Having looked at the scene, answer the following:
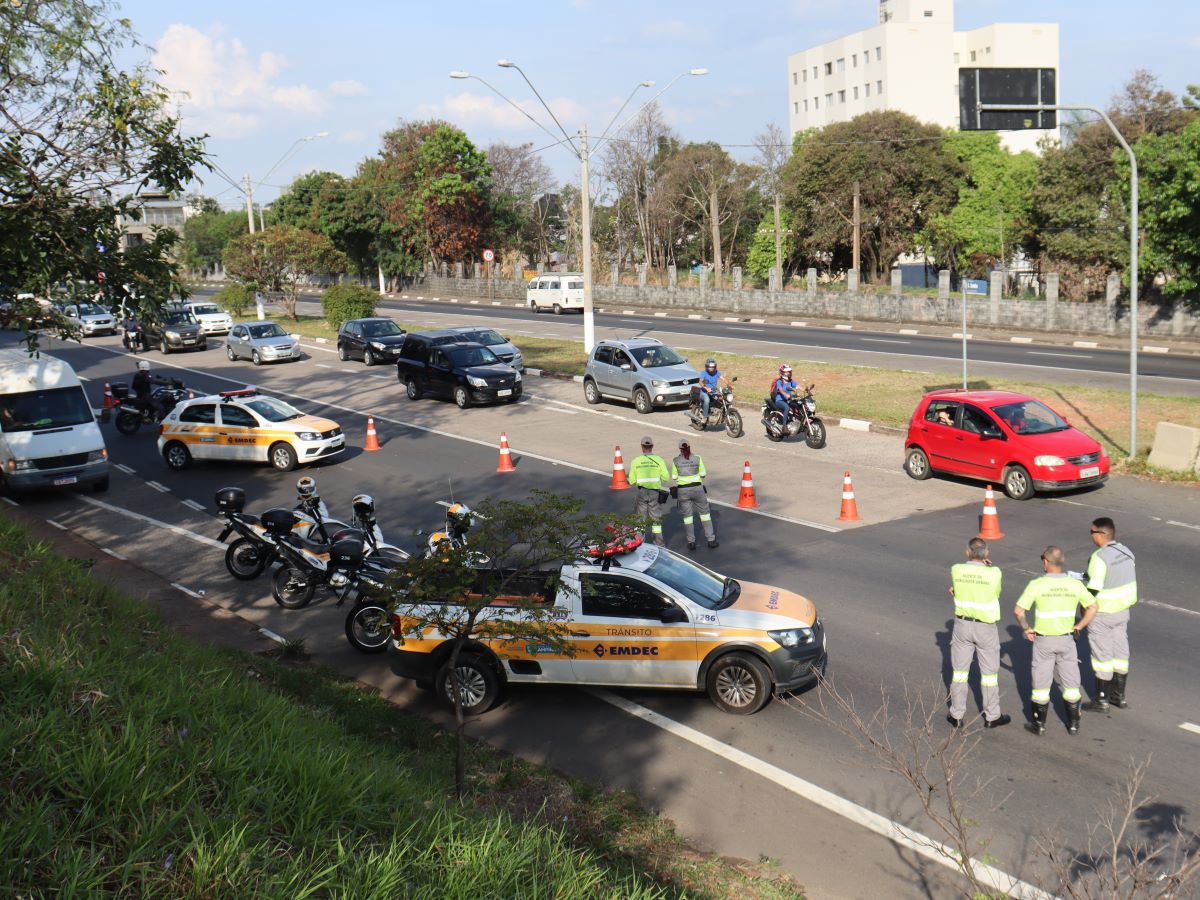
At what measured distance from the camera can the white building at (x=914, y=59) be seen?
8200cm

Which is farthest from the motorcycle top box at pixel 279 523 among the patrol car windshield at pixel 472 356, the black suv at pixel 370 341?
the black suv at pixel 370 341

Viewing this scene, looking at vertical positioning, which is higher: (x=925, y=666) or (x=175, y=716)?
(x=175, y=716)

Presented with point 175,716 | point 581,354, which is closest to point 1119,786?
point 175,716

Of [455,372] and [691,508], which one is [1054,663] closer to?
[691,508]

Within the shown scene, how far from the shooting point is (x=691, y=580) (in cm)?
1059

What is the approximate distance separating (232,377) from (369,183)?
44.1 meters

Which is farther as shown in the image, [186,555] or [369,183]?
[369,183]

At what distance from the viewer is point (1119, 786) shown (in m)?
8.18

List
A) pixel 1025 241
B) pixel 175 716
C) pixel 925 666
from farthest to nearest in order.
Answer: pixel 1025 241
pixel 925 666
pixel 175 716

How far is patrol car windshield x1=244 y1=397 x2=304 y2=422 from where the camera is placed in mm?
22094

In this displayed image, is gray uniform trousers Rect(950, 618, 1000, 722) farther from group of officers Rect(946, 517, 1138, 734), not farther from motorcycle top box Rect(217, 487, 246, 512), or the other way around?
motorcycle top box Rect(217, 487, 246, 512)

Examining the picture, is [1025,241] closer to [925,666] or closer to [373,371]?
[373,371]

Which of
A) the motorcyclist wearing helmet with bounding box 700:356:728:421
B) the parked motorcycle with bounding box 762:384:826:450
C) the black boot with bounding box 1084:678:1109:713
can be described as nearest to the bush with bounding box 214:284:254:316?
the motorcyclist wearing helmet with bounding box 700:356:728:421

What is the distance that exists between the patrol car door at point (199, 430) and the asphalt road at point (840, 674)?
1.00 meters
